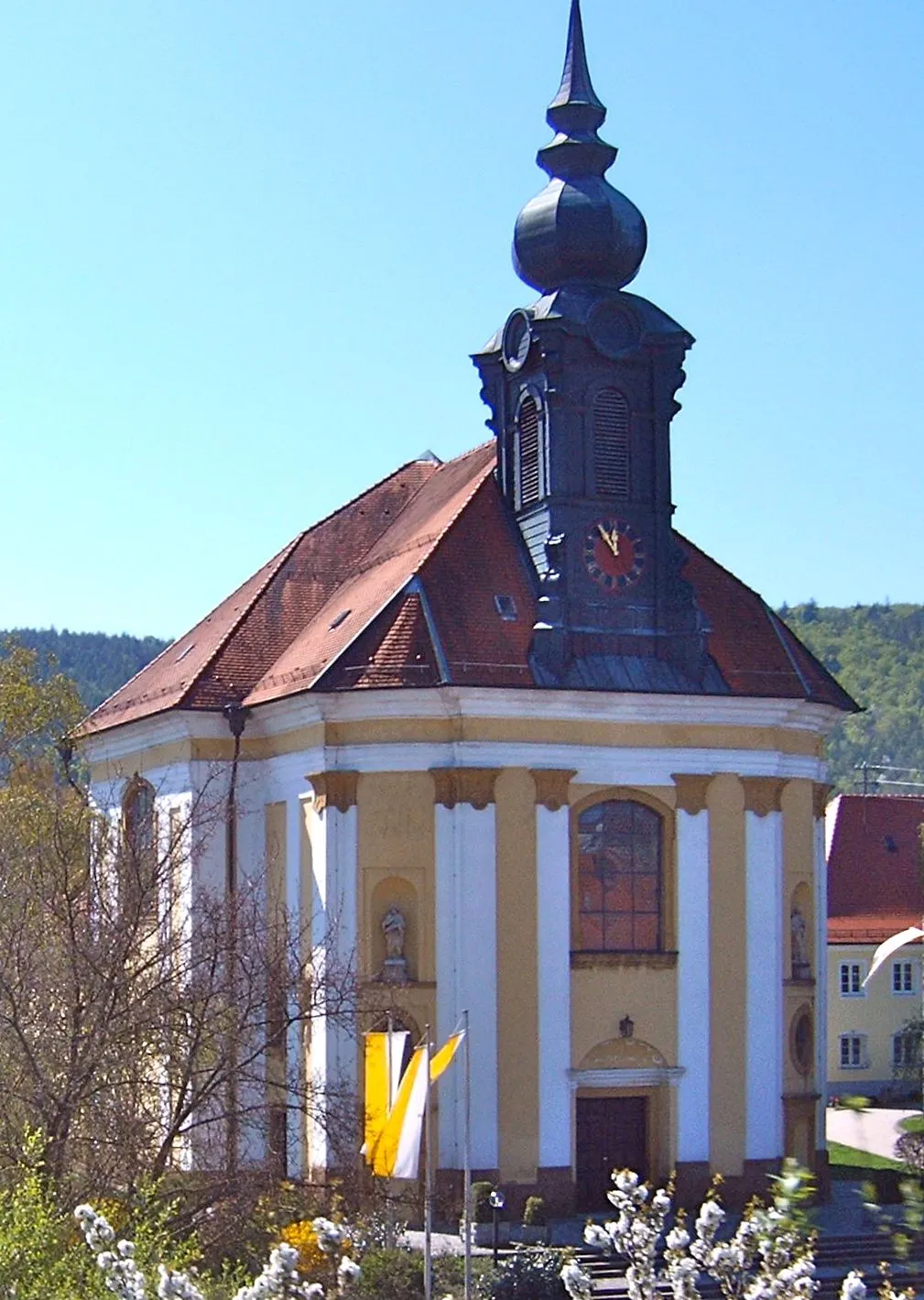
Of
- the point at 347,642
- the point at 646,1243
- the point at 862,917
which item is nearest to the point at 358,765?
the point at 347,642

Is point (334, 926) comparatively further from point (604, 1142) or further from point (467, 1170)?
point (467, 1170)

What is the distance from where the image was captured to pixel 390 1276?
28.8m

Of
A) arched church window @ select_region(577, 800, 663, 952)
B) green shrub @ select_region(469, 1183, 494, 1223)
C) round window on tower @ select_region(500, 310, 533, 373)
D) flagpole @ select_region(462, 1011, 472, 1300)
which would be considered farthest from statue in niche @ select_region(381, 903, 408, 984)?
round window on tower @ select_region(500, 310, 533, 373)

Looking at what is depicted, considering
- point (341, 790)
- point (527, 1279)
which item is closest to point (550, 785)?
point (341, 790)

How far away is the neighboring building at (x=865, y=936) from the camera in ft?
207

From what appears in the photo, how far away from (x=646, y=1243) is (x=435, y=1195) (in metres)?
22.4

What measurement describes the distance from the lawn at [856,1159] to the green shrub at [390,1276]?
1775cm

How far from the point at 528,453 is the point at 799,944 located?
10228 mm

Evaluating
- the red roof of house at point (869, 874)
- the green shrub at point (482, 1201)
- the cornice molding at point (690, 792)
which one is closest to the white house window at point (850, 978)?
the red roof of house at point (869, 874)

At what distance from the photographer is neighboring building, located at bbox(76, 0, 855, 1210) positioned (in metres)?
35.8

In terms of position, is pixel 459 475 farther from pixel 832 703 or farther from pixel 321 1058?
pixel 321 1058

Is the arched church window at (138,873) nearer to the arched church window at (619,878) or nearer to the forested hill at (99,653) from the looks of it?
the arched church window at (619,878)

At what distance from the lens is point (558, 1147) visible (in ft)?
117

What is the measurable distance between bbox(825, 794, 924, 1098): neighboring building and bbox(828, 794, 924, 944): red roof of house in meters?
0.03
